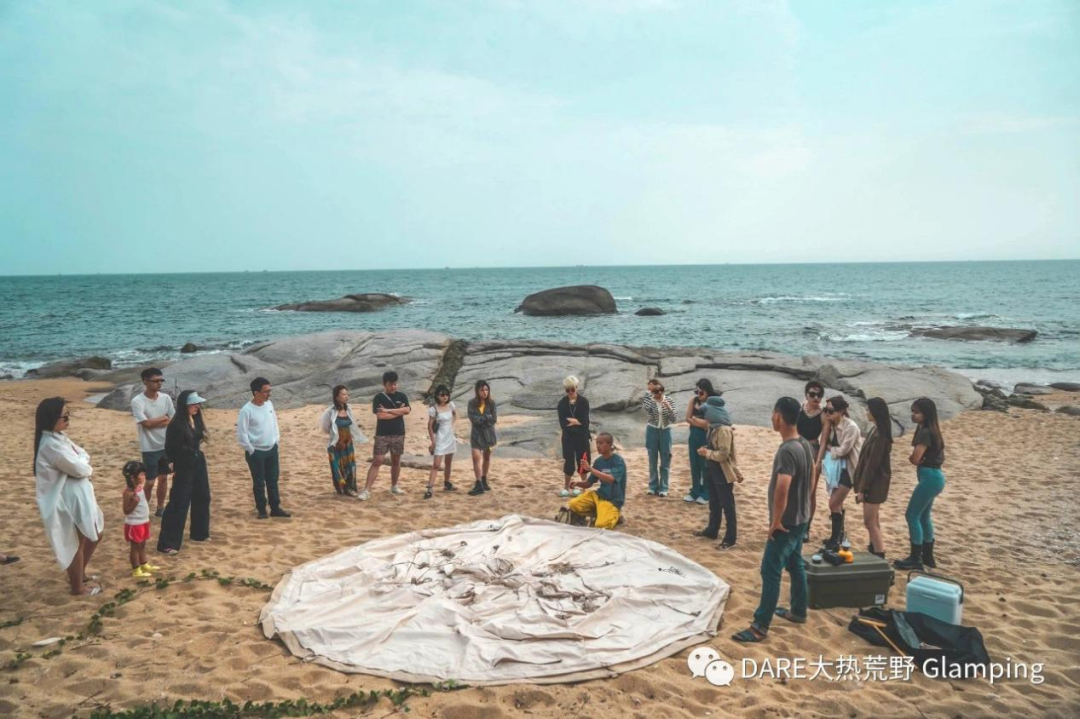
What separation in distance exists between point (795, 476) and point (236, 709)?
4.56 m

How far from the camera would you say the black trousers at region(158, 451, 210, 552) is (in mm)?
7676

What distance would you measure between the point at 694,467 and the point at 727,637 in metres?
4.26

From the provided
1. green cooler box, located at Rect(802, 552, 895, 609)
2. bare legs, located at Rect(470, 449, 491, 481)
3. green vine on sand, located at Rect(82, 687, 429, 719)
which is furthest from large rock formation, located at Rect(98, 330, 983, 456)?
green vine on sand, located at Rect(82, 687, 429, 719)

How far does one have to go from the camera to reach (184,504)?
770 centimetres

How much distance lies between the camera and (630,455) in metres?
13.5

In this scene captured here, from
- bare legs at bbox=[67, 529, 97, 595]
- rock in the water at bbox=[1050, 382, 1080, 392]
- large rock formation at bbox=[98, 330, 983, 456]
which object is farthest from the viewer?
rock in the water at bbox=[1050, 382, 1080, 392]

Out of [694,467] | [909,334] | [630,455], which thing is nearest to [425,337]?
[630,455]

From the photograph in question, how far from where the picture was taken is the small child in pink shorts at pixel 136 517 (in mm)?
6703

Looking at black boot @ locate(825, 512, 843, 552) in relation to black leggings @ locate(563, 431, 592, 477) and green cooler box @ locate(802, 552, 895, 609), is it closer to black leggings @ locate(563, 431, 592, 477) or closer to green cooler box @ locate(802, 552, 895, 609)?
green cooler box @ locate(802, 552, 895, 609)

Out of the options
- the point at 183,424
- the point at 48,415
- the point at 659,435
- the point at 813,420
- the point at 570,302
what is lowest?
the point at 659,435

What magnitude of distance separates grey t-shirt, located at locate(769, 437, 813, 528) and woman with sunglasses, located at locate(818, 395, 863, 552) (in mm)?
2481

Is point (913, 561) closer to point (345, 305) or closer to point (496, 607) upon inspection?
point (496, 607)

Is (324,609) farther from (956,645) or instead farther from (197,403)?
(956,645)

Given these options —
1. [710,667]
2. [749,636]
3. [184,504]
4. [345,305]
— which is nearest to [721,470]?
[749,636]
